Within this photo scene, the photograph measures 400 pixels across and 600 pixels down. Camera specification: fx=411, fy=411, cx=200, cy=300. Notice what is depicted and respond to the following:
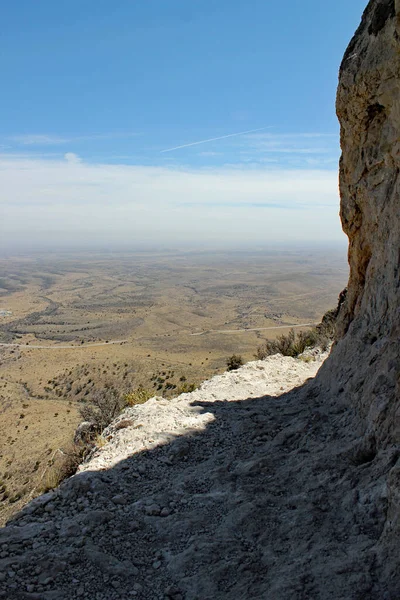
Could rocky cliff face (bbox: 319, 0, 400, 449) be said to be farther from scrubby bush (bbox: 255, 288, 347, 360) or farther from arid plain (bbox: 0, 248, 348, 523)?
arid plain (bbox: 0, 248, 348, 523)

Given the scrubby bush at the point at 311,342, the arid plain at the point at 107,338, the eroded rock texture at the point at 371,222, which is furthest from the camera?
the arid plain at the point at 107,338

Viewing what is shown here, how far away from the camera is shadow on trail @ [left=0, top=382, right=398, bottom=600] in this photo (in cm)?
429

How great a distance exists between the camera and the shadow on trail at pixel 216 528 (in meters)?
4.29

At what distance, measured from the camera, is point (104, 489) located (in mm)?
6688

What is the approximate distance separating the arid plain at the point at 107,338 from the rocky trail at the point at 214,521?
6354 millimetres

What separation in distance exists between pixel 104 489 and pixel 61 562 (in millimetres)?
1915

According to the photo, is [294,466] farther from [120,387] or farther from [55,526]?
[120,387]

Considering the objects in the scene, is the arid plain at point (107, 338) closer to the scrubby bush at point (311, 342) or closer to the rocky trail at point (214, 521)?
the scrubby bush at point (311, 342)

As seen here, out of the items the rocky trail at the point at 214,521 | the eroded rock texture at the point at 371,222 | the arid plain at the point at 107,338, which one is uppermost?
the eroded rock texture at the point at 371,222

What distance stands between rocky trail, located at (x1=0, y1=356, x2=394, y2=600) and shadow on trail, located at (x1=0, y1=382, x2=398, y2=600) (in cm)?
2

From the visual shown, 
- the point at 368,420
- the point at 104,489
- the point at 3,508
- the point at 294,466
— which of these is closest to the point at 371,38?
the point at 368,420

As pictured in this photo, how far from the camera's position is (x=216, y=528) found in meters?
5.47

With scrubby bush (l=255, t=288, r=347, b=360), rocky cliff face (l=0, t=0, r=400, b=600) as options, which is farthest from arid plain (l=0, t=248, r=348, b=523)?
rocky cliff face (l=0, t=0, r=400, b=600)

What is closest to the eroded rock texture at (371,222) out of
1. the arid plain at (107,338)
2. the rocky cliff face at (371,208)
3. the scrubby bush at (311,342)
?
the rocky cliff face at (371,208)
